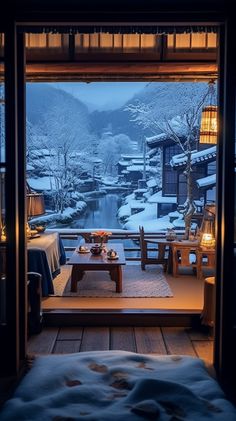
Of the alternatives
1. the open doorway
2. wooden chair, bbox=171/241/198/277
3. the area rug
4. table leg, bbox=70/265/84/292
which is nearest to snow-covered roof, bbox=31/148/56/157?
the open doorway

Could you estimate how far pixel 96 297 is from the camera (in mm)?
5504

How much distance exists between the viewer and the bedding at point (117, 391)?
2.61 metres

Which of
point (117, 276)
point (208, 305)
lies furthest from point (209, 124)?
point (208, 305)

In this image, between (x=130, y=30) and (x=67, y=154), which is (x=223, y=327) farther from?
(x=67, y=154)

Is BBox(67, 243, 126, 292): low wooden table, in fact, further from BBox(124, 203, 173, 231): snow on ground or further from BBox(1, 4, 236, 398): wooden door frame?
BBox(124, 203, 173, 231): snow on ground

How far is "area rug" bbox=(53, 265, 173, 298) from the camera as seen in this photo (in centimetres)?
565

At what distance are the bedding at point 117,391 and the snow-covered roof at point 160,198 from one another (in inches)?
230

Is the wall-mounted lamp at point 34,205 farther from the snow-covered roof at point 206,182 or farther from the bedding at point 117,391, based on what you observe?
the snow-covered roof at point 206,182

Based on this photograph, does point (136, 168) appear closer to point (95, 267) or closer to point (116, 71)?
point (95, 267)

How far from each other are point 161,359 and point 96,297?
2085 millimetres

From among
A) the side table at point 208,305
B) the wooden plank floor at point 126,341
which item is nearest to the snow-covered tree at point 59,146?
the wooden plank floor at point 126,341

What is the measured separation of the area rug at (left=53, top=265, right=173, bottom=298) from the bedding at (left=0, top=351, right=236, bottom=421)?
216 cm

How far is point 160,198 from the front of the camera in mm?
9242

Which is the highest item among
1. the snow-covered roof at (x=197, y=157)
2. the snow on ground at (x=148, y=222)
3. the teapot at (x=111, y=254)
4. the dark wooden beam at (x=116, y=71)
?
the dark wooden beam at (x=116, y=71)
